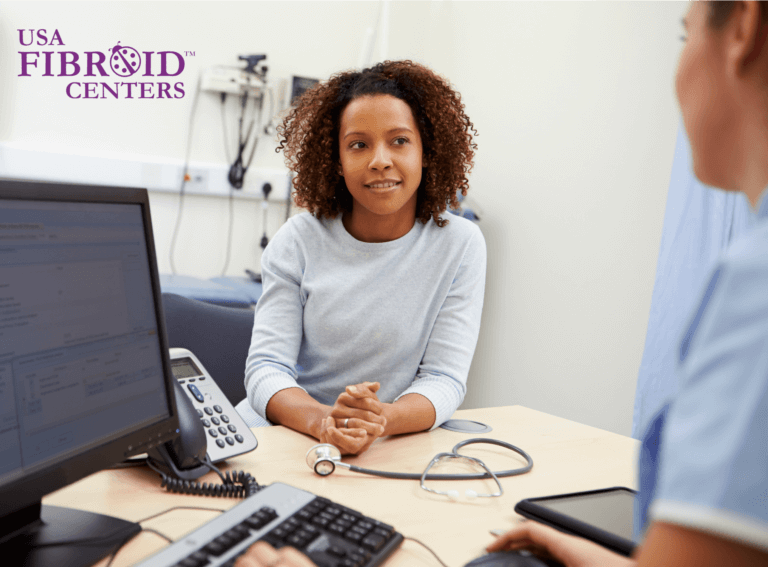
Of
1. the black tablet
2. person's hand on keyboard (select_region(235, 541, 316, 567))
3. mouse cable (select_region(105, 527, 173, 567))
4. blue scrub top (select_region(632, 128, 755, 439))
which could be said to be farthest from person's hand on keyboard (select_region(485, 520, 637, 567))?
blue scrub top (select_region(632, 128, 755, 439))

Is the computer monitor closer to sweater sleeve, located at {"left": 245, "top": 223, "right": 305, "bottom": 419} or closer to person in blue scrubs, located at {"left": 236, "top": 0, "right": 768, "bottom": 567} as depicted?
sweater sleeve, located at {"left": 245, "top": 223, "right": 305, "bottom": 419}

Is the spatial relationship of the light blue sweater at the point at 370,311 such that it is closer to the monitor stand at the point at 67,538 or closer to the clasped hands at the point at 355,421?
the clasped hands at the point at 355,421

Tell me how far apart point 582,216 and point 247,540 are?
172 centimetres

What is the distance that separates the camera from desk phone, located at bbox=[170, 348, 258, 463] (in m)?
0.84

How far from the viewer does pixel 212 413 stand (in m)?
0.90

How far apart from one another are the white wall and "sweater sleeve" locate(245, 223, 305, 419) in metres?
1.08

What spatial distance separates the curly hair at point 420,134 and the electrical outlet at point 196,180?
160 cm

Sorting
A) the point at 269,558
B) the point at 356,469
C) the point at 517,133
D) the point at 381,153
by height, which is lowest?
the point at 356,469

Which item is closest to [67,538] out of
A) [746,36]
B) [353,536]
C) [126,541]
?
[126,541]

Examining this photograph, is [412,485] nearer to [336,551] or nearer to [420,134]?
[336,551]

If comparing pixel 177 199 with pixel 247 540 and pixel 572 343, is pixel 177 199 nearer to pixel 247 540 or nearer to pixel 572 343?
pixel 572 343

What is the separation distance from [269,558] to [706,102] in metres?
0.47

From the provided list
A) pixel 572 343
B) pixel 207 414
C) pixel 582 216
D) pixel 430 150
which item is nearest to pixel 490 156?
pixel 582 216

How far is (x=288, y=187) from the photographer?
3094 mm
